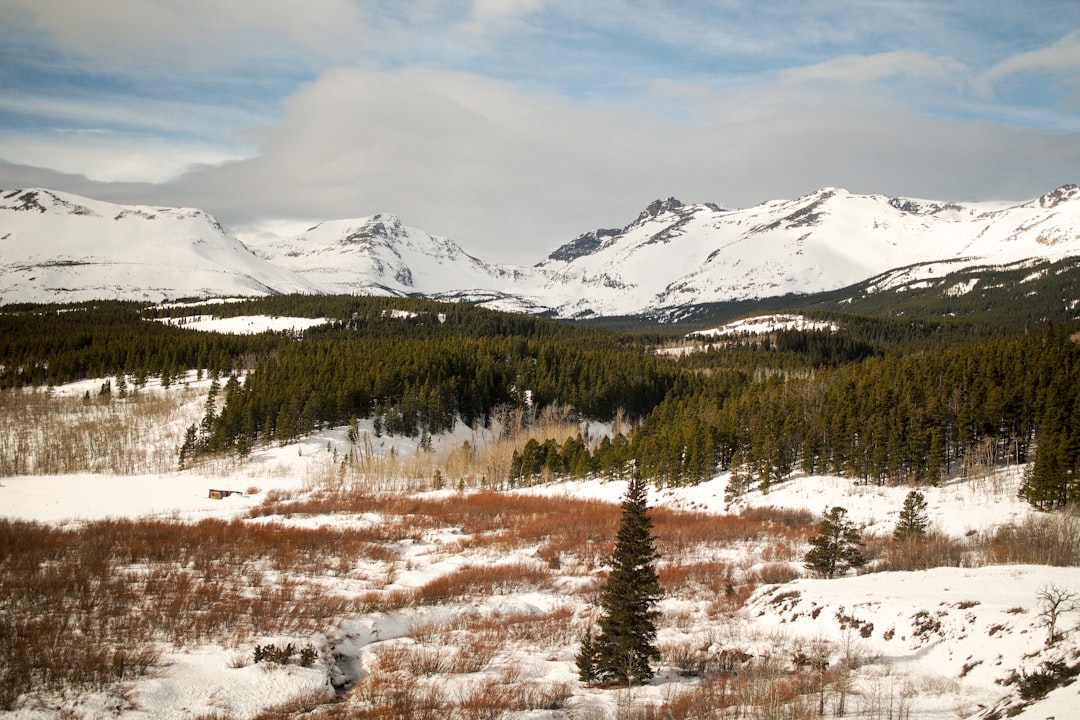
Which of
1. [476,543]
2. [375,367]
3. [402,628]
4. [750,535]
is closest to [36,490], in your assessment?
[375,367]

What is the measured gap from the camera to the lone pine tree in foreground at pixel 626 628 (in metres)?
14.7

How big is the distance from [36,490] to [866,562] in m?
74.3

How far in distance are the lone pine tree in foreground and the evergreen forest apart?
122ft

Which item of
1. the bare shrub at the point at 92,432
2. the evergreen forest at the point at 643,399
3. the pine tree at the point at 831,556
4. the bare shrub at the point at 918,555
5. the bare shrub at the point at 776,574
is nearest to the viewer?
the bare shrub at the point at 918,555

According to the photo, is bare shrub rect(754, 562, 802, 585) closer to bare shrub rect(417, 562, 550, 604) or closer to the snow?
bare shrub rect(417, 562, 550, 604)

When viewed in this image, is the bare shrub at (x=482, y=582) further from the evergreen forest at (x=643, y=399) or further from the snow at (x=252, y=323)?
the snow at (x=252, y=323)

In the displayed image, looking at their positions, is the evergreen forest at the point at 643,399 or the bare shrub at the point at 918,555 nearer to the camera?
the bare shrub at the point at 918,555

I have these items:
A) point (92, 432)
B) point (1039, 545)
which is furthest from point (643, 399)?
point (1039, 545)

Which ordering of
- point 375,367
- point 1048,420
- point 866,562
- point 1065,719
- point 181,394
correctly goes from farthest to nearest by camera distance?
1. point 181,394
2. point 375,367
3. point 1048,420
4. point 866,562
5. point 1065,719

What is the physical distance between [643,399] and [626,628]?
106963mm

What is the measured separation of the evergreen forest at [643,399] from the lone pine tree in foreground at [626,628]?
37.3m

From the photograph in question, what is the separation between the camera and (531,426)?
109188 mm

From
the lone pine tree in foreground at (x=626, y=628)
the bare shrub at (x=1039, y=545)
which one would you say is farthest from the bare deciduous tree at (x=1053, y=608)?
the bare shrub at (x=1039, y=545)

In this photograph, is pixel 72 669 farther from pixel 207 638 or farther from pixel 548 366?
pixel 548 366
